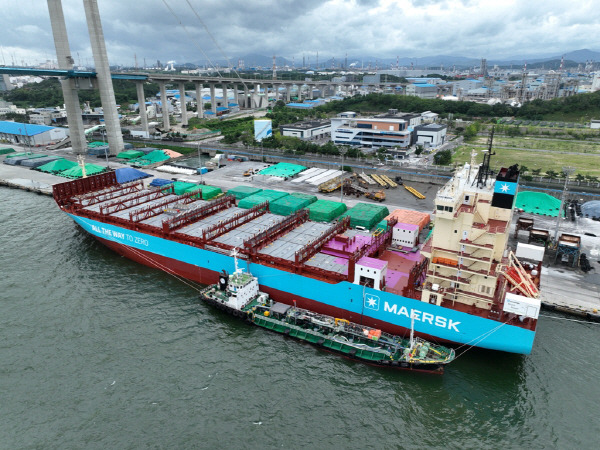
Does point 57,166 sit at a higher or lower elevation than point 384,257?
higher

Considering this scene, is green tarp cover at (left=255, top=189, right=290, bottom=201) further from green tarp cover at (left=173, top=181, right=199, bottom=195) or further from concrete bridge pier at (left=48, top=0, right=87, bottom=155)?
concrete bridge pier at (left=48, top=0, right=87, bottom=155)

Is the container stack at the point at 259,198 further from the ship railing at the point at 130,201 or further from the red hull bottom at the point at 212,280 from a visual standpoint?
the red hull bottom at the point at 212,280

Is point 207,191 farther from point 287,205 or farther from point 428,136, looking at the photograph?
point 428,136

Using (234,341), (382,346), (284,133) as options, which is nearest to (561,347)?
(382,346)

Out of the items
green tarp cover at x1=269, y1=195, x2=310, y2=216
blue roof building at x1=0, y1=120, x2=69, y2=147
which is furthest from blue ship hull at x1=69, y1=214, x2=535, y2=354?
blue roof building at x1=0, y1=120, x2=69, y2=147

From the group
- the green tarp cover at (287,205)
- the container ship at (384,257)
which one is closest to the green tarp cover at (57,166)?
the container ship at (384,257)

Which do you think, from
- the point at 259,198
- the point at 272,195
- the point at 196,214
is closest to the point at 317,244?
the point at 196,214
